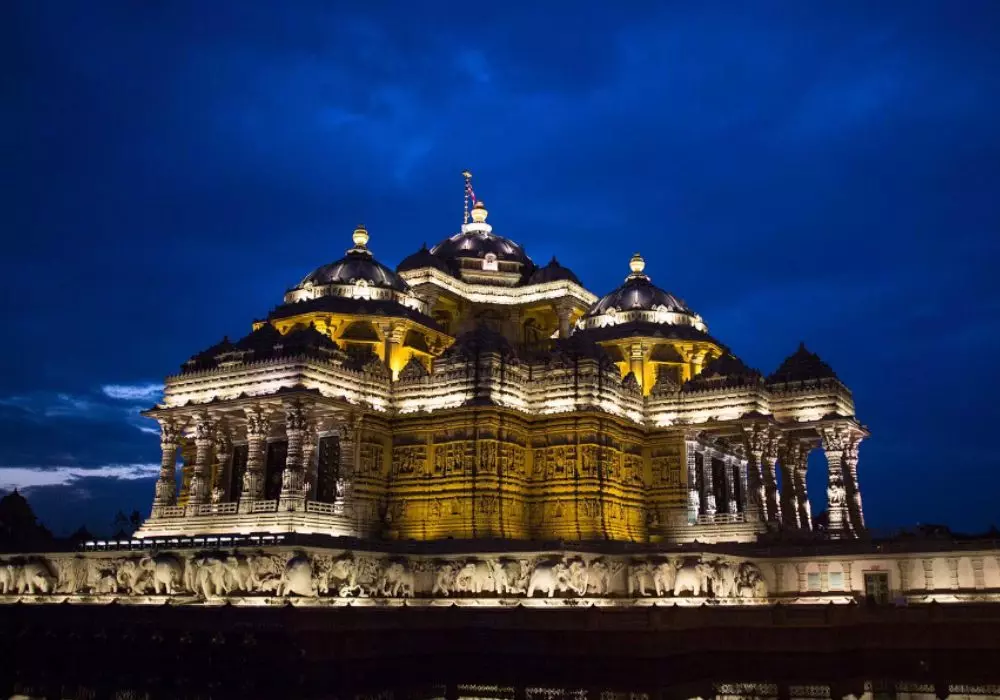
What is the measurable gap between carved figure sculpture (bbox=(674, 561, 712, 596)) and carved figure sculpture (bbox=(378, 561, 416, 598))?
897cm

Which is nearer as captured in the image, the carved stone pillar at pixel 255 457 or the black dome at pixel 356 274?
the carved stone pillar at pixel 255 457

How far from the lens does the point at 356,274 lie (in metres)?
46.2

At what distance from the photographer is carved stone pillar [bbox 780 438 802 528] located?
4369cm

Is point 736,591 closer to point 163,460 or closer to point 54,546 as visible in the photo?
point 163,460

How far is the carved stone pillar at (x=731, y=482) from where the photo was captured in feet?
146

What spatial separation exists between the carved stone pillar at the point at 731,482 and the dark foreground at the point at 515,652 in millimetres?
16505

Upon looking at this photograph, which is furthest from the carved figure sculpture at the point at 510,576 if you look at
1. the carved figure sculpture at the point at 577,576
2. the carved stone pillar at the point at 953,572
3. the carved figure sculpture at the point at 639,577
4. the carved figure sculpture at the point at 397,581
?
the carved stone pillar at the point at 953,572

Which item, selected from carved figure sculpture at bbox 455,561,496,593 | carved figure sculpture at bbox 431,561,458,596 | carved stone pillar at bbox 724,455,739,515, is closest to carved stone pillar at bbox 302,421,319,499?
carved figure sculpture at bbox 431,561,458,596

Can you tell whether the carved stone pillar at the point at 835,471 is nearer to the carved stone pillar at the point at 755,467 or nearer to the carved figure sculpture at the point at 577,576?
the carved stone pillar at the point at 755,467

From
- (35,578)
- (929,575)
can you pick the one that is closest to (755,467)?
(929,575)

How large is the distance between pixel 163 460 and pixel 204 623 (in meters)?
13.8

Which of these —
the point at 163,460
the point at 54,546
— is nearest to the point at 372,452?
the point at 163,460

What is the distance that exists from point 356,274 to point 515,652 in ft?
77.6

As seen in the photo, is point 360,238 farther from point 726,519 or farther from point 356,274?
point 726,519
